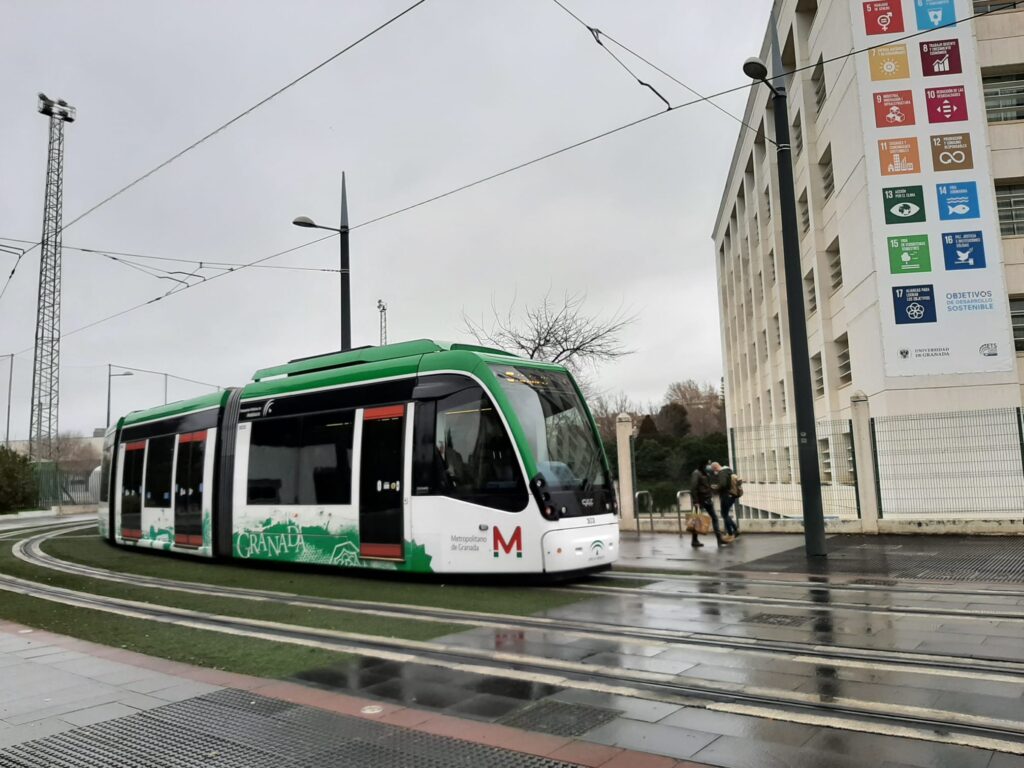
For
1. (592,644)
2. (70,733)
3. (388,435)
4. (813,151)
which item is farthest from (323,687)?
(813,151)

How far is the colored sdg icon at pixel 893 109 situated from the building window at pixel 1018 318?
18.3 ft

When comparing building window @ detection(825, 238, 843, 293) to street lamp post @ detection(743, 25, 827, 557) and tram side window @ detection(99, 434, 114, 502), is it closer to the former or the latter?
street lamp post @ detection(743, 25, 827, 557)

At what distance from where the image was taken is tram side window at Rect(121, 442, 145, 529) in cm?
1783

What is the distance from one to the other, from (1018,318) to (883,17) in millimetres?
9018

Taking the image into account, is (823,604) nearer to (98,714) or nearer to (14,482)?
(98,714)

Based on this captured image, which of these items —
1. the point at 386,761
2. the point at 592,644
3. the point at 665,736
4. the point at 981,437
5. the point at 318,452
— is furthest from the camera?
the point at 981,437

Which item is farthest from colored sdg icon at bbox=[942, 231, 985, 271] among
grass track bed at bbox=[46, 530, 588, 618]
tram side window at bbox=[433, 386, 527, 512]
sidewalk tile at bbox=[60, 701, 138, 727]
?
sidewalk tile at bbox=[60, 701, 138, 727]

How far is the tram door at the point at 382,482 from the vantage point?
1146cm

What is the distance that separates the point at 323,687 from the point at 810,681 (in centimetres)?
368

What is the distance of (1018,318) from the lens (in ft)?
67.5

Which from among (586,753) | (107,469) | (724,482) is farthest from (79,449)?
(586,753)

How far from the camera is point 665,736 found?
4.63m

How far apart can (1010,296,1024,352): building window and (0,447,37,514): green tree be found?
141 feet

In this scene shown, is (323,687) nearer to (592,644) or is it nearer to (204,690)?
(204,690)
